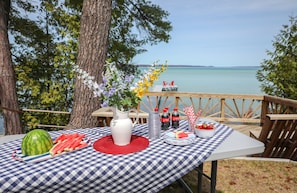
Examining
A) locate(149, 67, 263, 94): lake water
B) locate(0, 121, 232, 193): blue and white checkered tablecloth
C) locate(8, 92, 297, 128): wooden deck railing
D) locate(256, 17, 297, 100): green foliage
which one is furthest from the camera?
locate(149, 67, 263, 94): lake water

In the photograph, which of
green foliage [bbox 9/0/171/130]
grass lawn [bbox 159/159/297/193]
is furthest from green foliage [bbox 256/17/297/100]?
grass lawn [bbox 159/159/297/193]

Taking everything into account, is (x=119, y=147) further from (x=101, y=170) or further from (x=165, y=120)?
(x=165, y=120)

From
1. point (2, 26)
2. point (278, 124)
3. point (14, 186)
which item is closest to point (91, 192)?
point (14, 186)

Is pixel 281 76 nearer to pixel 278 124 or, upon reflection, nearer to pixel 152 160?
pixel 278 124

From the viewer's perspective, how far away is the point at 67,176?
1105mm

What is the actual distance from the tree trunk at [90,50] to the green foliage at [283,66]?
5729 mm

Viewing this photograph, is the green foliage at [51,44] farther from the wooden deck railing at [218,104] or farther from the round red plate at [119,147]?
the round red plate at [119,147]

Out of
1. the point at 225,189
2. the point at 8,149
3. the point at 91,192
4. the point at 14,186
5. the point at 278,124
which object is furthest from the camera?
the point at 278,124

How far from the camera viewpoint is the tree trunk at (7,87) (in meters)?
3.20

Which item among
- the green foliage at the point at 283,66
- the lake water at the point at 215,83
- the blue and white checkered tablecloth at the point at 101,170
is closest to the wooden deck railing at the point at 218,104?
the lake water at the point at 215,83

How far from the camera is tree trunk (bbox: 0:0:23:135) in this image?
3.20 m

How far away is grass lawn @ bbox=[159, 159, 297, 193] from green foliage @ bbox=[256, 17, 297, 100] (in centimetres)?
421

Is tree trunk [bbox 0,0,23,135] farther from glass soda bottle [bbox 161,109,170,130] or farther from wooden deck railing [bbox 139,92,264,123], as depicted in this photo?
wooden deck railing [bbox 139,92,264,123]

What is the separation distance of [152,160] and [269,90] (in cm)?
665
